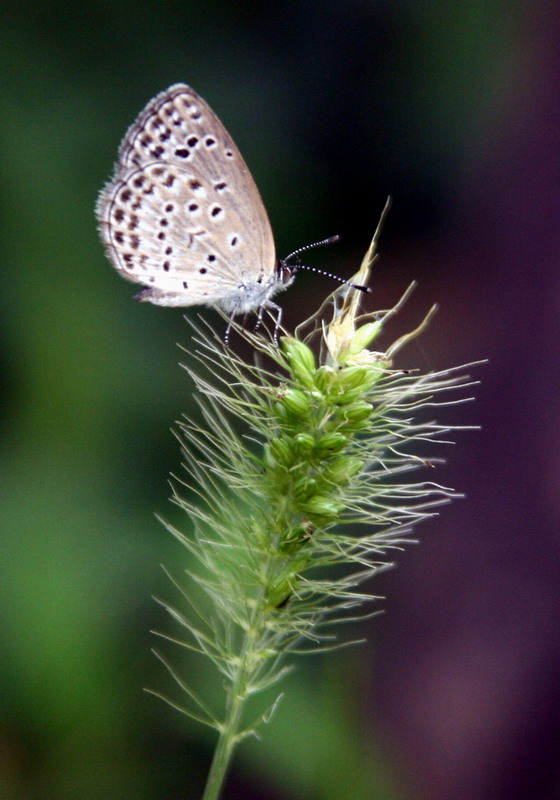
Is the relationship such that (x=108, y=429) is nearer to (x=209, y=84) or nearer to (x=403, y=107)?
(x=209, y=84)

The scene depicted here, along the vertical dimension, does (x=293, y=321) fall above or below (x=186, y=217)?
below

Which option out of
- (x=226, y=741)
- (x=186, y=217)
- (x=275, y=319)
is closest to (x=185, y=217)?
A: (x=186, y=217)

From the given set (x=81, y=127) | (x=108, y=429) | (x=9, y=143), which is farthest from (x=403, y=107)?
(x=108, y=429)

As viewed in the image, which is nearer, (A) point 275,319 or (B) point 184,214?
(A) point 275,319

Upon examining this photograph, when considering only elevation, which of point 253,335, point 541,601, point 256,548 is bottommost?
point 541,601

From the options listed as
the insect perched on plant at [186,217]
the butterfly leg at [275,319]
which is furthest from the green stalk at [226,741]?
the insect perched on plant at [186,217]

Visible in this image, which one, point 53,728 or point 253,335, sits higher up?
point 253,335

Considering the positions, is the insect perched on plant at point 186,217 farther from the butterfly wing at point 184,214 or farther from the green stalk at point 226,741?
the green stalk at point 226,741

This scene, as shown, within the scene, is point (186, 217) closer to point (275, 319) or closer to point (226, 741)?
point (275, 319)
